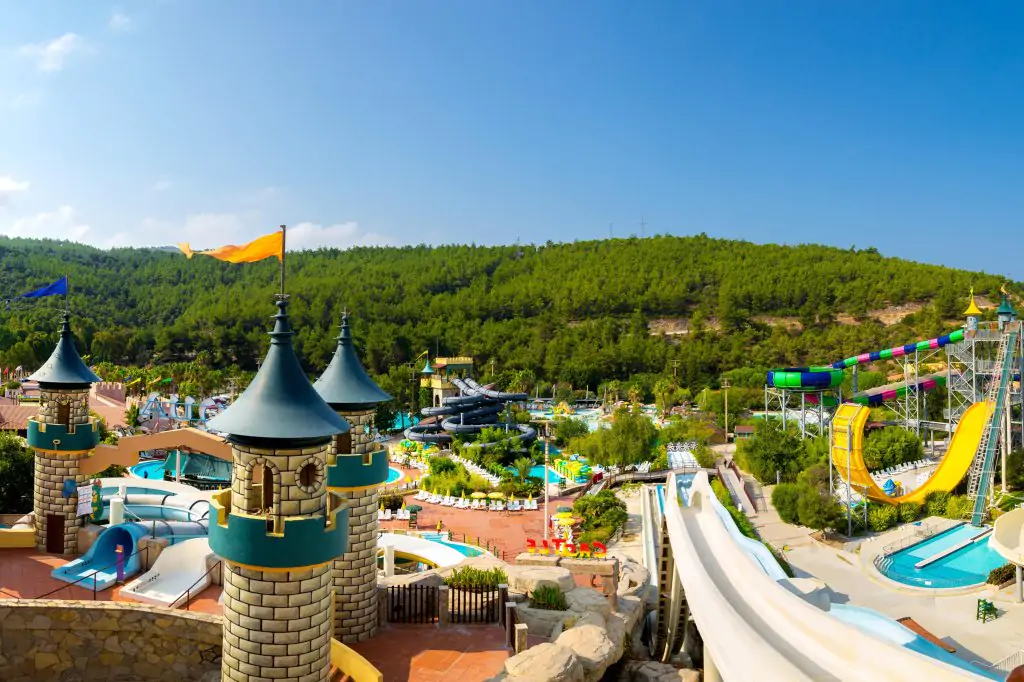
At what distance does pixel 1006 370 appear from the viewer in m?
27.4

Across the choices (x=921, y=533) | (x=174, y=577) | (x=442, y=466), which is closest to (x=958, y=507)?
(x=921, y=533)

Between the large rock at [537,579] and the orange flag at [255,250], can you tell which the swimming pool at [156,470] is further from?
the orange flag at [255,250]

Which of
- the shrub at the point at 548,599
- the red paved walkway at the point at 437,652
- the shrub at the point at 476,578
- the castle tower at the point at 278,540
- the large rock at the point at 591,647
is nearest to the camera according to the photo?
the castle tower at the point at 278,540

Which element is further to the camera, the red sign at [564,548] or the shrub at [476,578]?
the red sign at [564,548]

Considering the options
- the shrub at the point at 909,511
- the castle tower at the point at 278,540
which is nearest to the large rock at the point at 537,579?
the castle tower at the point at 278,540

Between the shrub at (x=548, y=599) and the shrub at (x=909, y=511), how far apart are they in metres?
18.6

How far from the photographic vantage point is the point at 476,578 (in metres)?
13.0

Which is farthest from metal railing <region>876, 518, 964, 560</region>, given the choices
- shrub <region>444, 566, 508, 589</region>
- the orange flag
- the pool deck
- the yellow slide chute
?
the orange flag

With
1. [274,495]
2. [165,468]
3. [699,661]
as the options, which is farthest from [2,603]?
[165,468]

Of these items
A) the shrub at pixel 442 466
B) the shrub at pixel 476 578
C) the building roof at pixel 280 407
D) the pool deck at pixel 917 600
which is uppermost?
the building roof at pixel 280 407

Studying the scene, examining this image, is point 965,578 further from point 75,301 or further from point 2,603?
point 75,301

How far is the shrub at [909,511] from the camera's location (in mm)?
25875

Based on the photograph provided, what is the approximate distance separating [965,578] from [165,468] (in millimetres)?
31850

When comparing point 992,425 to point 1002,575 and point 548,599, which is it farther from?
point 548,599
